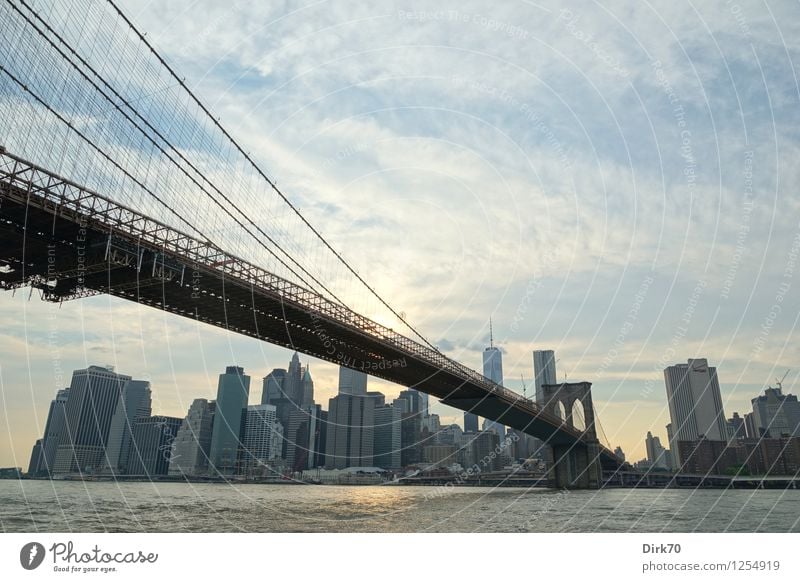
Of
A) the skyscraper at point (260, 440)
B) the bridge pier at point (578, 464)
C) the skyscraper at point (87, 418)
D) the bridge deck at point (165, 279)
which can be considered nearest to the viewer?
the bridge deck at point (165, 279)

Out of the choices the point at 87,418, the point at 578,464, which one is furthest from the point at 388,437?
the point at 87,418

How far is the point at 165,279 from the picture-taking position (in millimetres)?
19594

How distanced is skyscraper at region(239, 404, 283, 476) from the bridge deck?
152 feet

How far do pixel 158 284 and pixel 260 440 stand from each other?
67568 mm

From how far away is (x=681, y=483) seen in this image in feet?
255

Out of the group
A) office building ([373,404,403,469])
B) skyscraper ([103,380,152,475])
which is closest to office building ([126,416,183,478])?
skyscraper ([103,380,152,475])

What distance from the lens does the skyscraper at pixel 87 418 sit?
39500 millimetres

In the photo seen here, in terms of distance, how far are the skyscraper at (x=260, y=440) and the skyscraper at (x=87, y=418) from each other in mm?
20218

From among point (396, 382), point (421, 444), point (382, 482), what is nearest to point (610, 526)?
point (396, 382)

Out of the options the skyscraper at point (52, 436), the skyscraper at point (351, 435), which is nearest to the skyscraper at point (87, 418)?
the skyscraper at point (52, 436)

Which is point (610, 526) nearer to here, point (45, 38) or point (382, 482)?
point (45, 38)

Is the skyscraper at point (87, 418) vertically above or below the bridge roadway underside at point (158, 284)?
below

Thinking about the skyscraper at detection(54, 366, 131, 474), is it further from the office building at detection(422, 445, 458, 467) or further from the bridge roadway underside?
the office building at detection(422, 445, 458, 467)

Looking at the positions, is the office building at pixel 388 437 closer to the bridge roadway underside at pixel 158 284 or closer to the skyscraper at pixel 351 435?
the skyscraper at pixel 351 435
